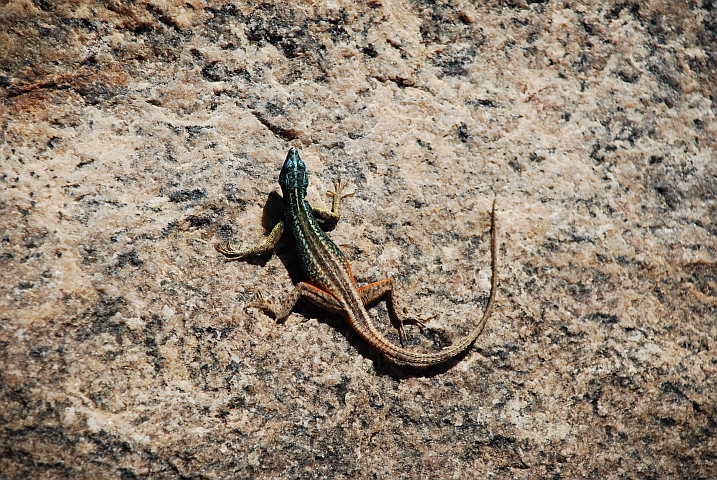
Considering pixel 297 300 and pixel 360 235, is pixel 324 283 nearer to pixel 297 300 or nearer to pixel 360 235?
pixel 297 300

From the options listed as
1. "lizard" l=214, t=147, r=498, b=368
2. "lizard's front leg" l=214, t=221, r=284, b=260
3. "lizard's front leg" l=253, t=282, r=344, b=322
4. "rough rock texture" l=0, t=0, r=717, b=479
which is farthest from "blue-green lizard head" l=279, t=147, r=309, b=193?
"lizard's front leg" l=253, t=282, r=344, b=322

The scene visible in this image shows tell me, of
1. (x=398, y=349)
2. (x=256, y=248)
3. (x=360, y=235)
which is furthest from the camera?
(x=360, y=235)

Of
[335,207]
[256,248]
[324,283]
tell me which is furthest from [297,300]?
[335,207]

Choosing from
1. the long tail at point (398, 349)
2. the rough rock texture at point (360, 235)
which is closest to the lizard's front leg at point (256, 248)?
the rough rock texture at point (360, 235)

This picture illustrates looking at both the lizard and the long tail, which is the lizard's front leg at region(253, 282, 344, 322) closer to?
the lizard

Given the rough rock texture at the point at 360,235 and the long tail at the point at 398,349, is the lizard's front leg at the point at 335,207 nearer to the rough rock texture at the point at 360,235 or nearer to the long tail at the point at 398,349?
the rough rock texture at the point at 360,235
